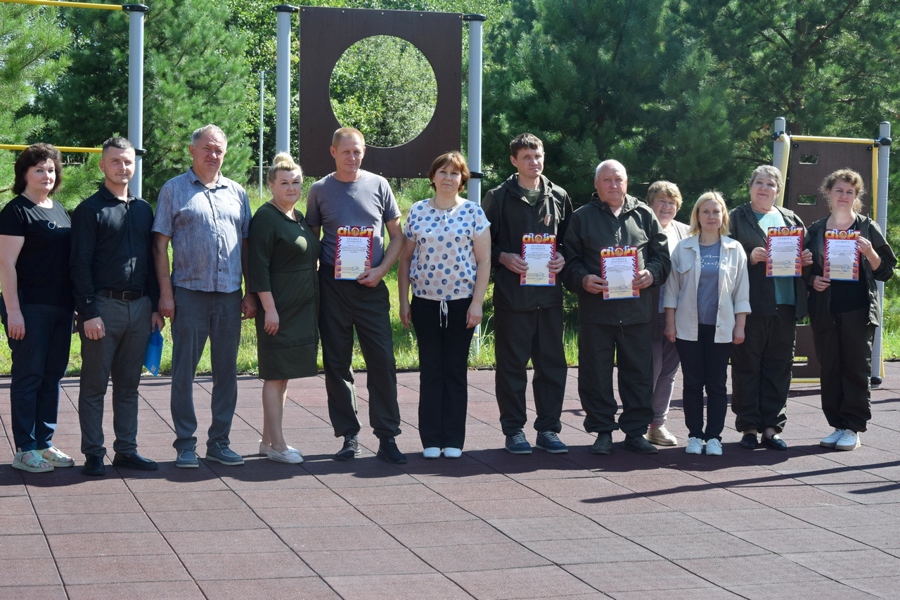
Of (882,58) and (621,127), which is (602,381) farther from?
(882,58)

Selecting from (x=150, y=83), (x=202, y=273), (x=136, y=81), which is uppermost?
(x=150, y=83)

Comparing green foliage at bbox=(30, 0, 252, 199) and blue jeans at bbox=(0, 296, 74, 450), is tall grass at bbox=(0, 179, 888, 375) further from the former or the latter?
blue jeans at bbox=(0, 296, 74, 450)

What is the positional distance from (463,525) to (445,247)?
1.91 meters

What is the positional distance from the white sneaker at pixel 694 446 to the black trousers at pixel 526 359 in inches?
33.2

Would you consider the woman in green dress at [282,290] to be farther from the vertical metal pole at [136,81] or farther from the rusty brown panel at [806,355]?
the rusty brown panel at [806,355]

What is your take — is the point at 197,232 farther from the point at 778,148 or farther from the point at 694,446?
the point at 778,148

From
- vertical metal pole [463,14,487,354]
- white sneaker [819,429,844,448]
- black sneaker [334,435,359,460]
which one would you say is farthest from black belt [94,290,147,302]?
vertical metal pole [463,14,487,354]

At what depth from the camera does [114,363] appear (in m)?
6.75

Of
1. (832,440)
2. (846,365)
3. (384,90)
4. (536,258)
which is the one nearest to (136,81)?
(536,258)

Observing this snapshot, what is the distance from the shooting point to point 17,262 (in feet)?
21.4

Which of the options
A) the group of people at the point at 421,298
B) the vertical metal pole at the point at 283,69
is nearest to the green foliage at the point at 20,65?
the vertical metal pole at the point at 283,69

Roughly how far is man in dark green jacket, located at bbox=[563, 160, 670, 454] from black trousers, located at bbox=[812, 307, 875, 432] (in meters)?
1.20

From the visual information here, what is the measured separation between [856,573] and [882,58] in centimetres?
1096

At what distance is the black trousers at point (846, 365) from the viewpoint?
766 cm
